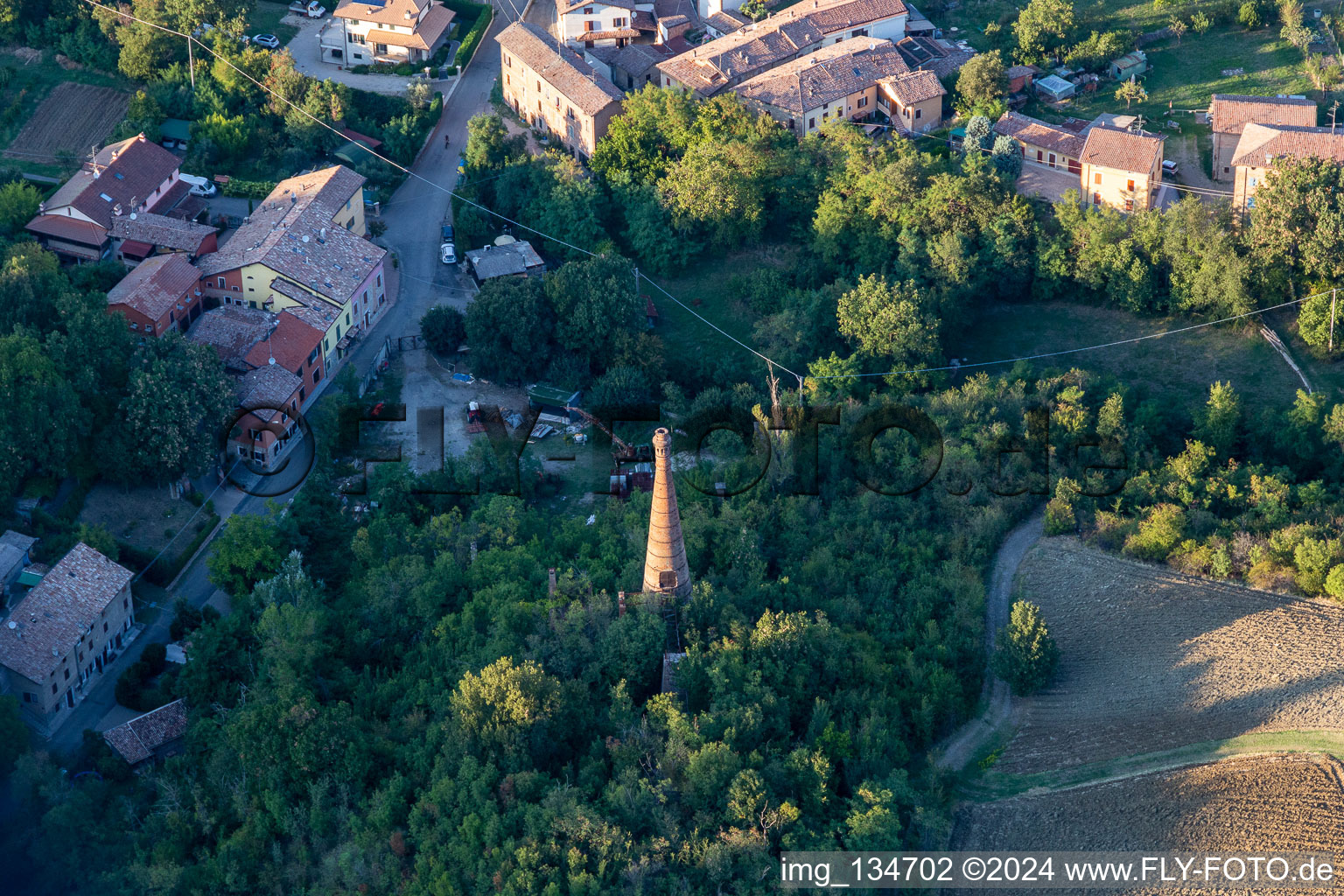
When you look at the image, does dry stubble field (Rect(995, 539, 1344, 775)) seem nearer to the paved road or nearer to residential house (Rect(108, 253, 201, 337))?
the paved road

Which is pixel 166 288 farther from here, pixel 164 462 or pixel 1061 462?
pixel 1061 462

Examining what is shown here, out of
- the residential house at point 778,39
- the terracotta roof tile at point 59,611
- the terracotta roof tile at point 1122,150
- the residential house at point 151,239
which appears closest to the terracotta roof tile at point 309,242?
the residential house at point 151,239

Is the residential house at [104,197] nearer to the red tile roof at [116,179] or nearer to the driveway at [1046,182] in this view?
the red tile roof at [116,179]

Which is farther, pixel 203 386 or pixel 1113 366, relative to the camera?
pixel 1113 366

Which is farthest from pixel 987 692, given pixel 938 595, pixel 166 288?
pixel 166 288

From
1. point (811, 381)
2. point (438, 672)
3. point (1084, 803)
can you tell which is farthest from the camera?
point (811, 381)
